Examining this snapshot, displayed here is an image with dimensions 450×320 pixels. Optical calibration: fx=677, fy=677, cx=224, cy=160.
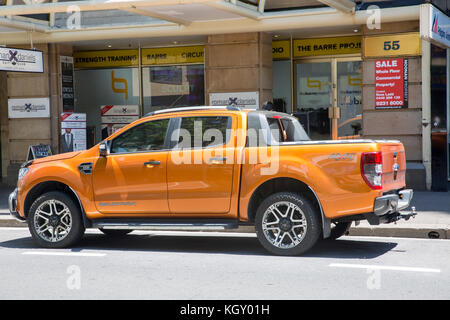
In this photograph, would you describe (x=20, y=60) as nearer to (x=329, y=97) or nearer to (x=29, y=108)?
(x=29, y=108)

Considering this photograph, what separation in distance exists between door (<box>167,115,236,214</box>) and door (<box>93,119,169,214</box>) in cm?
15

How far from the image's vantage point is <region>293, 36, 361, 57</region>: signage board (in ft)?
51.2

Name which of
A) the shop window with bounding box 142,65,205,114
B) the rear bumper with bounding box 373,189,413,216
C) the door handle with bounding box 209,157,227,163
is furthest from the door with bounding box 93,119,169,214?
the shop window with bounding box 142,65,205,114

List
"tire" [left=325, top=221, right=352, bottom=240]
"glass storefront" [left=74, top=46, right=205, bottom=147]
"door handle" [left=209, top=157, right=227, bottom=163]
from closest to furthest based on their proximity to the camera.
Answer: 1. "door handle" [left=209, top=157, right=227, bottom=163]
2. "tire" [left=325, top=221, right=352, bottom=240]
3. "glass storefront" [left=74, top=46, right=205, bottom=147]

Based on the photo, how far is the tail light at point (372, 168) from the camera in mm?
7496

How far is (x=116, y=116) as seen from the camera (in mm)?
17781

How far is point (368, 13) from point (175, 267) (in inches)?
340

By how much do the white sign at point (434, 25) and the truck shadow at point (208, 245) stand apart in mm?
3687

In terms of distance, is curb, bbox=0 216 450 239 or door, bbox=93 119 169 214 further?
curb, bbox=0 216 450 239

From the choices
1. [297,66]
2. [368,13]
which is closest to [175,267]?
[368,13]

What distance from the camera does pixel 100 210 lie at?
8734mm

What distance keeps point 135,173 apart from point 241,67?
7.50 metres

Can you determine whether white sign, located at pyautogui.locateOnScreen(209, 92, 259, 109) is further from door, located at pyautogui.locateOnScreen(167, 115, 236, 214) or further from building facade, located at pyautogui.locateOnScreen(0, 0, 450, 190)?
door, located at pyautogui.locateOnScreen(167, 115, 236, 214)
